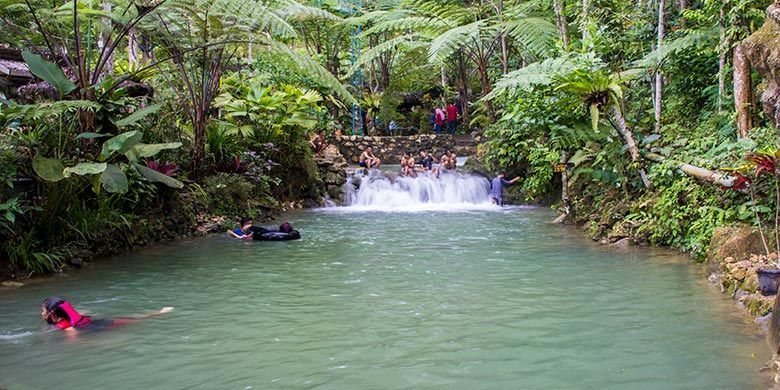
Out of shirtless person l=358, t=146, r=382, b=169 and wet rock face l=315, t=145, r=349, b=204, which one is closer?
wet rock face l=315, t=145, r=349, b=204

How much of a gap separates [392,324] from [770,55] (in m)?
4.64

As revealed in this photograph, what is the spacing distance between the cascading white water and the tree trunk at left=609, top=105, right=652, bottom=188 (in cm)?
593

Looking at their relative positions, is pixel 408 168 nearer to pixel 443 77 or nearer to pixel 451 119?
pixel 451 119

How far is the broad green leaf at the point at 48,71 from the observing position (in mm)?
7151

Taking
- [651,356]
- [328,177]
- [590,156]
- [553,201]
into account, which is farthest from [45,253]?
[553,201]

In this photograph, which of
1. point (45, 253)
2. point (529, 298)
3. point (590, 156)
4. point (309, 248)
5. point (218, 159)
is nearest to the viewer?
point (529, 298)

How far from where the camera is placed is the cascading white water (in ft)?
50.5

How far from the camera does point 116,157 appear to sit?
314 inches

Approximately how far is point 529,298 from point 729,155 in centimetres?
321

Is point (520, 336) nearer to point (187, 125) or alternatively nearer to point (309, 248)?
point (309, 248)

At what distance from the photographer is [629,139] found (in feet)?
30.0

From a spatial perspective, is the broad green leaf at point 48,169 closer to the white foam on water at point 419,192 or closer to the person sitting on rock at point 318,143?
the white foam on water at point 419,192

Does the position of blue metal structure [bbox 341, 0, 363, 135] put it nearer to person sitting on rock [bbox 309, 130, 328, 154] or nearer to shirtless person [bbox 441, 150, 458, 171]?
person sitting on rock [bbox 309, 130, 328, 154]

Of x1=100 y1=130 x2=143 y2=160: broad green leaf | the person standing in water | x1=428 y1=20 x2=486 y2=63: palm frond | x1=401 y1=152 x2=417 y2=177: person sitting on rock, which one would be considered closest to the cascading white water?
x1=401 y1=152 x2=417 y2=177: person sitting on rock
